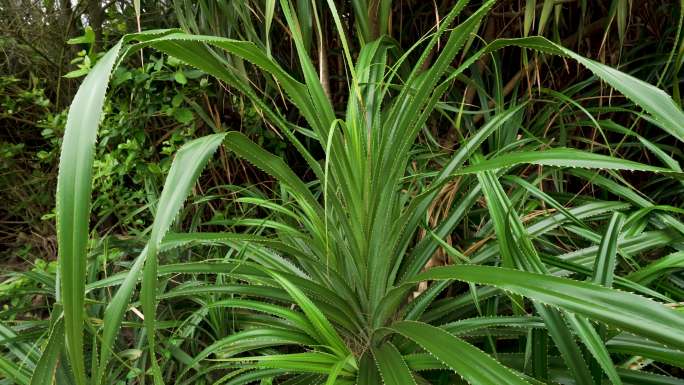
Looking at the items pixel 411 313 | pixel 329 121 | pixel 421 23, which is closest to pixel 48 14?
pixel 421 23

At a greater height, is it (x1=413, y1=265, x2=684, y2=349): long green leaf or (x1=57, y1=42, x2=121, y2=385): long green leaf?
(x1=57, y1=42, x2=121, y2=385): long green leaf

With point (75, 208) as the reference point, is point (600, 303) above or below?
below

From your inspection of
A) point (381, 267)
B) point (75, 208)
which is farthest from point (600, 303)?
point (75, 208)

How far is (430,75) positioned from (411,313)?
330 mm

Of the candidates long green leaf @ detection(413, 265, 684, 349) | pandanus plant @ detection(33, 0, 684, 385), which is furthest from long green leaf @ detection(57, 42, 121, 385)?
long green leaf @ detection(413, 265, 684, 349)

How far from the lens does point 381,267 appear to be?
0.67m

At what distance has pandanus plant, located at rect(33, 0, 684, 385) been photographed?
1.30ft

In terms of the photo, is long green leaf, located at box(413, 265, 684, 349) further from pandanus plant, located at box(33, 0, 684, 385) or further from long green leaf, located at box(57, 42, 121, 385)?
long green leaf, located at box(57, 42, 121, 385)

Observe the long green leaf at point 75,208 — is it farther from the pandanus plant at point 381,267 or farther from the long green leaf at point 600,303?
the long green leaf at point 600,303

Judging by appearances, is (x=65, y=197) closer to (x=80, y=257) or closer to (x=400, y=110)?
(x=80, y=257)

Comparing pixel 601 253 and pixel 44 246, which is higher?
pixel 601 253

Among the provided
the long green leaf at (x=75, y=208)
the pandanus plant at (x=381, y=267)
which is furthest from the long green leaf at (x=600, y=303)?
the long green leaf at (x=75, y=208)

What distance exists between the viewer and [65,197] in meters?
Answer: 0.34

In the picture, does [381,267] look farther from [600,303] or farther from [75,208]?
[75,208]
